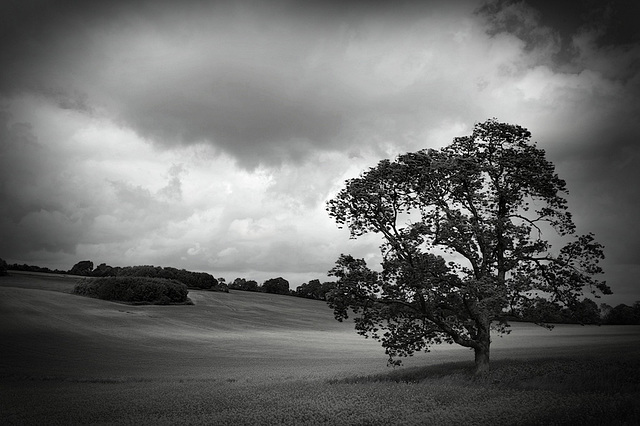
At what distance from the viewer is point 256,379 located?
2605 cm

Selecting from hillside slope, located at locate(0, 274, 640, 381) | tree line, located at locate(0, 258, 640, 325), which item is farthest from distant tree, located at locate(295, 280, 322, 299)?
hillside slope, located at locate(0, 274, 640, 381)

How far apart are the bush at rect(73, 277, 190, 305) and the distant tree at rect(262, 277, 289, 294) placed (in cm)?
4677

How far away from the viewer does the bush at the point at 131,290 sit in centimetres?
8144

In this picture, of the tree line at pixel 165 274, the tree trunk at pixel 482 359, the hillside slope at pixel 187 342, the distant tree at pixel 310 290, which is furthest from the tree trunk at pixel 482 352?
the distant tree at pixel 310 290

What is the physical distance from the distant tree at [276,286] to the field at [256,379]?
63789 millimetres

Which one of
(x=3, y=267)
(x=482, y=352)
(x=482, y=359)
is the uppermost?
(x=3, y=267)

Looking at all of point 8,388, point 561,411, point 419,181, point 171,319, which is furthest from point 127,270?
point 561,411

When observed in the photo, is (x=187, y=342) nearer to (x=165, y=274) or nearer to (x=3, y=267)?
(x=165, y=274)

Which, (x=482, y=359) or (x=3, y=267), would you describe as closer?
(x=482, y=359)

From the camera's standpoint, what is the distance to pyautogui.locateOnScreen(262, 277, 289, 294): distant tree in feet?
431

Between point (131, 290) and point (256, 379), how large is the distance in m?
65.0

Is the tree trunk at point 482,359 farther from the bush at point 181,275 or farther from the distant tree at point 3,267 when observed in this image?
the distant tree at point 3,267

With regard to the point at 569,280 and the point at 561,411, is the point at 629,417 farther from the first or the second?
the point at 569,280

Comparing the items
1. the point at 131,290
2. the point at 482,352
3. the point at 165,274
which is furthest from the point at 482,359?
the point at 165,274
